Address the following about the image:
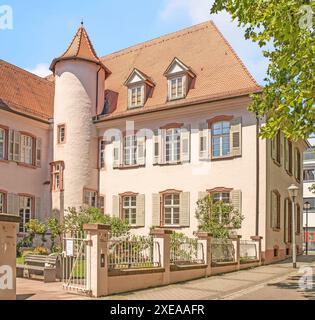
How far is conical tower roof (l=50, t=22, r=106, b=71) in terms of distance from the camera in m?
27.2

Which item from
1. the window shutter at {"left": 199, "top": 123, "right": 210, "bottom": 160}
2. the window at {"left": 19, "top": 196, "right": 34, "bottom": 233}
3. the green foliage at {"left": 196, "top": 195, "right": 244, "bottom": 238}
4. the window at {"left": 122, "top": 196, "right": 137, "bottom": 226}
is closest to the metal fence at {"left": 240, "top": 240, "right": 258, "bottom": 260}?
the green foliage at {"left": 196, "top": 195, "right": 244, "bottom": 238}

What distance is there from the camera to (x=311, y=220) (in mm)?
61125

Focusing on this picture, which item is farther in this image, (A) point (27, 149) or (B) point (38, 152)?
(B) point (38, 152)

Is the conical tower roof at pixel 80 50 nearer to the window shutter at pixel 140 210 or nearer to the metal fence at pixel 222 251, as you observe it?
the window shutter at pixel 140 210

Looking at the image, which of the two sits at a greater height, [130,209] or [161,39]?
[161,39]

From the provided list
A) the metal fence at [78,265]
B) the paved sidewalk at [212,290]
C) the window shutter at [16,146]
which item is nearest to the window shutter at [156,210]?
the window shutter at [16,146]

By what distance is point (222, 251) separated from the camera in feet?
59.2

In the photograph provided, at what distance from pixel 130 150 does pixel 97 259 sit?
15440 millimetres

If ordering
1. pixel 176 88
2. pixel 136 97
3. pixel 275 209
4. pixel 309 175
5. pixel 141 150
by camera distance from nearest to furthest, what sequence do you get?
pixel 275 209 → pixel 176 88 → pixel 141 150 → pixel 136 97 → pixel 309 175

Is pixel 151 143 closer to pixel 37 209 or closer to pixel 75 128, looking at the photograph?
pixel 75 128

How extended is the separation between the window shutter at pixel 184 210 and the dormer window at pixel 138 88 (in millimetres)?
5757

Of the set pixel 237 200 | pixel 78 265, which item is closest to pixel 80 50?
pixel 237 200

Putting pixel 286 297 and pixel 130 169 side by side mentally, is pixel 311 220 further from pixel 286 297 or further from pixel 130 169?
pixel 286 297

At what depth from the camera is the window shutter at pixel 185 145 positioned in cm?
2436
